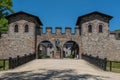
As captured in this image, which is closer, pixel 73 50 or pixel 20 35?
pixel 20 35

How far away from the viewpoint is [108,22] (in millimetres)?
41875

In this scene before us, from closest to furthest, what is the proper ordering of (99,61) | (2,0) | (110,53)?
(99,61) → (2,0) → (110,53)

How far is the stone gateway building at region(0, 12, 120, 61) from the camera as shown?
4084 centimetres

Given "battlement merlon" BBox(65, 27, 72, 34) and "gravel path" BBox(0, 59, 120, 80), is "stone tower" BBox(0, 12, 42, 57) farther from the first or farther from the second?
"gravel path" BBox(0, 59, 120, 80)

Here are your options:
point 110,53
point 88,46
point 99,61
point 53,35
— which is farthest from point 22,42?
point 99,61

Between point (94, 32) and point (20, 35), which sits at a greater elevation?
point (94, 32)

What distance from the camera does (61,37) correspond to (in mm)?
42125

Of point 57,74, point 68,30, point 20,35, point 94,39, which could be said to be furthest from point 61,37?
point 57,74

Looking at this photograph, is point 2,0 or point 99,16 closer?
point 2,0

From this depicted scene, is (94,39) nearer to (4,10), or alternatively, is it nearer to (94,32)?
(94,32)

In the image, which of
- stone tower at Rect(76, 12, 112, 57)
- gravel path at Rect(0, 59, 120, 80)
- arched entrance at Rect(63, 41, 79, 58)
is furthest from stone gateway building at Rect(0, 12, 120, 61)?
gravel path at Rect(0, 59, 120, 80)

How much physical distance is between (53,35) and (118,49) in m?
10.4

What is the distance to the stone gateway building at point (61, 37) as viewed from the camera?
40.8 metres

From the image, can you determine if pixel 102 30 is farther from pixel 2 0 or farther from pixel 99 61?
pixel 99 61
